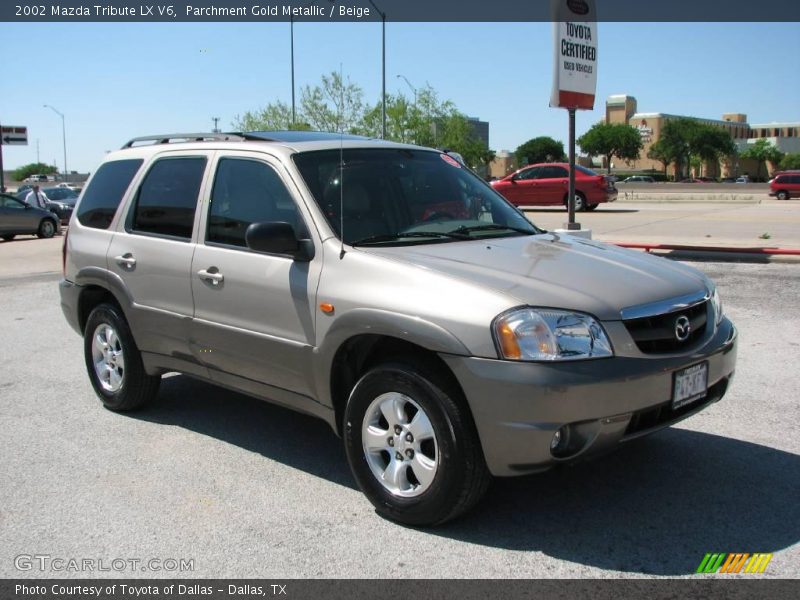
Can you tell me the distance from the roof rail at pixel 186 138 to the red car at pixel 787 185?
42522 mm

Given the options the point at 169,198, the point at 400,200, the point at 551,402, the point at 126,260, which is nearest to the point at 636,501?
the point at 551,402

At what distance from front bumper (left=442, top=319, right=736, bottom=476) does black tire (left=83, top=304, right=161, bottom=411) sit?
2844 mm

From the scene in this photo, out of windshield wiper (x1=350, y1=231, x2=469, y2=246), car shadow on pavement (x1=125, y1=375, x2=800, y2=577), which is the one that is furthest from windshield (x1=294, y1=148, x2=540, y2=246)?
car shadow on pavement (x1=125, y1=375, x2=800, y2=577)

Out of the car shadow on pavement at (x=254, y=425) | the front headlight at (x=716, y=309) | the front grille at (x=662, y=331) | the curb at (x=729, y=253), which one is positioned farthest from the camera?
the curb at (x=729, y=253)

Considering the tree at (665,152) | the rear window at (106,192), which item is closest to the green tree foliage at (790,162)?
the tree at (665,152)

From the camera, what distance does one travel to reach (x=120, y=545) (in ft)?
12.0

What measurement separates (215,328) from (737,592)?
3.00 meters

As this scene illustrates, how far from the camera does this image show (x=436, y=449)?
11.8 feet

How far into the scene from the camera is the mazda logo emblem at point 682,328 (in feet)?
12.4

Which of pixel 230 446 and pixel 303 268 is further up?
pixel 303 268

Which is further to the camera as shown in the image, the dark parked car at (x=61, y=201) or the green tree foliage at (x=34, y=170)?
the green tree foliage at (x=34, y=170)

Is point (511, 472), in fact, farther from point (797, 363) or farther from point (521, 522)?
point (797, 363)

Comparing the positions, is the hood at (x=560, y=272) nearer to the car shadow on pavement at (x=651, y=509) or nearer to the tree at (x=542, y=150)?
the car shadow on pavement at (x=651, y=509)

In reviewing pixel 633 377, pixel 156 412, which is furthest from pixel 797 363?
pixel 156 412
